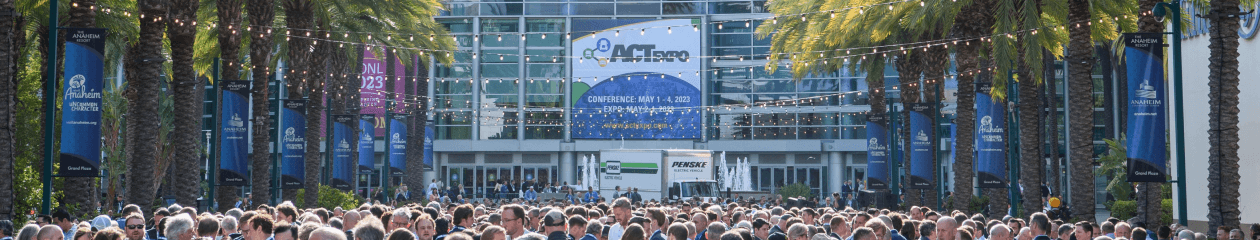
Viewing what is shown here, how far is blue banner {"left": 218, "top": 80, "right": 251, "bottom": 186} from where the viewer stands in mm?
22984

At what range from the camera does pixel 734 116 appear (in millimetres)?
58094

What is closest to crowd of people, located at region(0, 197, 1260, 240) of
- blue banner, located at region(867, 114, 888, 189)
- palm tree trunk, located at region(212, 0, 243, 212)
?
palm tree trunk, located at region(212, 0, 243, 212)

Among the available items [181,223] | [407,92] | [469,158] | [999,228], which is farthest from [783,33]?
[469,158]

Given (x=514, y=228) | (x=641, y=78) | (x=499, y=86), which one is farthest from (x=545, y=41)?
(x=514, y=228)

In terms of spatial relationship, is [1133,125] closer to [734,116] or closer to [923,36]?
[923,36]

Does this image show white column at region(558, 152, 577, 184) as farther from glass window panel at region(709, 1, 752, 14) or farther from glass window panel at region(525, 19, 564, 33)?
glass window panel at region(709, 1, 752, 14)

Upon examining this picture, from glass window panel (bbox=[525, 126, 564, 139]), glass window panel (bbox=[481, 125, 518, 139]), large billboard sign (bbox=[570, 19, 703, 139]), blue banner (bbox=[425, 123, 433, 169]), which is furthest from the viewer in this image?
glass window panel (bbox=[481, 125, 518, 139])

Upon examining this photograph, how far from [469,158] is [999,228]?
50.0 metres

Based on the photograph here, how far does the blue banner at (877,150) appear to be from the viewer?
3403 centimetres

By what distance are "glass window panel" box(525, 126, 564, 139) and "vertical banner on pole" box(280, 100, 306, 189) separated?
3200 centimetres

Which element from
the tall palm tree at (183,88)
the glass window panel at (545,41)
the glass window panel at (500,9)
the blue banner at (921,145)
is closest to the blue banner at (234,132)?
the tall palm tree at (183,88)

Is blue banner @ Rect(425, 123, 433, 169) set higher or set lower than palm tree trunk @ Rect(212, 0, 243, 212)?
lower

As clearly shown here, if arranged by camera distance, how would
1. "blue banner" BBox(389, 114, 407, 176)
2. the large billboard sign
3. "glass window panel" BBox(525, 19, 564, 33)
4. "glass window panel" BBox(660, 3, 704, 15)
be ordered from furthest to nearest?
"glass window panel" BBox(660, 3, 704, 15)
"glass window panel" BBox(525, 19, 564, 33)
the large billboard sign
"blue banner" BBox(389, 114, 407, 176)

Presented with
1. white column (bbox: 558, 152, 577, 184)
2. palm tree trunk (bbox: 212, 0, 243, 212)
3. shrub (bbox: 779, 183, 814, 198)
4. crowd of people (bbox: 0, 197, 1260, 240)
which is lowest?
shrub (bbox: 779, 183, 814, 198)
